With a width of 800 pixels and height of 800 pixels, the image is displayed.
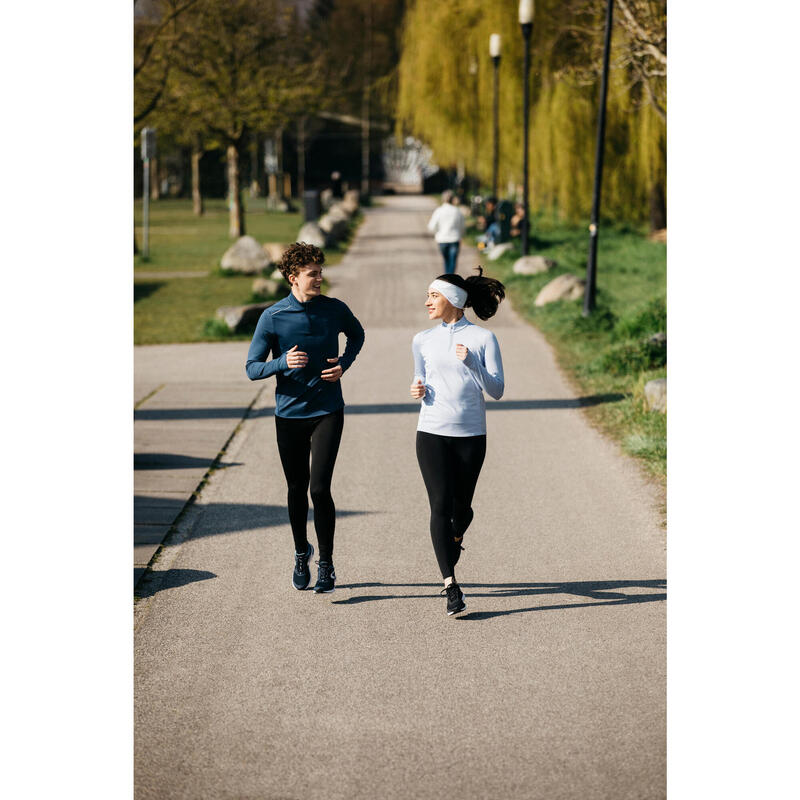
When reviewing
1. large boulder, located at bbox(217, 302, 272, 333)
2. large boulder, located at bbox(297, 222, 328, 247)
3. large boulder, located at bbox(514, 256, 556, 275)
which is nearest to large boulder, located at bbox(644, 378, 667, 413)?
large boulder, located at bbox(217, 302, 272, 333)

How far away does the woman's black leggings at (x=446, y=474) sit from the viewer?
563 centimetres

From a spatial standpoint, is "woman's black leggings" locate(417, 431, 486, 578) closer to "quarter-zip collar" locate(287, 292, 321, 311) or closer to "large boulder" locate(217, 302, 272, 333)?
"quarter-zip collar" locate(287, 292, 321, 311)

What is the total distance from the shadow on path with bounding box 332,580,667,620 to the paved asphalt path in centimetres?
2

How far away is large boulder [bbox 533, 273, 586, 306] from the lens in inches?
712

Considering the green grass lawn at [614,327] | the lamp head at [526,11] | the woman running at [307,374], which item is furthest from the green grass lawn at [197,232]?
the woman running at [307,374]

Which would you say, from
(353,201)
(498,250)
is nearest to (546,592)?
(498,250)

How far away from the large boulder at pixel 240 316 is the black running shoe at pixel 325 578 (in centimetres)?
1046

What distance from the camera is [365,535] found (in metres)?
7.17

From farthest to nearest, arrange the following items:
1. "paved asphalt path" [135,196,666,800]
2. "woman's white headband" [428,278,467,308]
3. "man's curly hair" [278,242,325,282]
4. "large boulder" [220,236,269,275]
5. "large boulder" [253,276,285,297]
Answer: "large boulder" [220,236,269,275]
"large boulder" [253,276,285,297]
"man's curly hair" [278,242,325,282]
"woman's white headband" [428,278,467,308]
"paved asphalt path" [135,196,666,800]

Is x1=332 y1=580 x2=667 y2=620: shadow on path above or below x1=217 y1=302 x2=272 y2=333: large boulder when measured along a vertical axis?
below

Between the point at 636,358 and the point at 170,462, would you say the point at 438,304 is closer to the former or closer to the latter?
the point at 170,462

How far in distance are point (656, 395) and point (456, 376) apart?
17.0 feet

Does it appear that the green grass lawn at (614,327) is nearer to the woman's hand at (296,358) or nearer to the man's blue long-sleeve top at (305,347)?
the man's blue long-sleeve top at (305,347)
